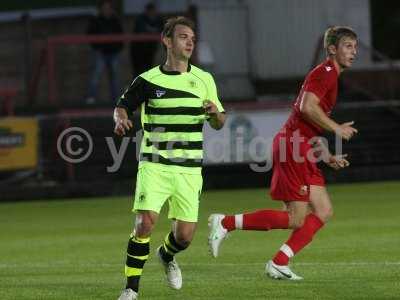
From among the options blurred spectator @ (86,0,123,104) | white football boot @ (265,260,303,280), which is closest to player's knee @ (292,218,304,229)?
white football boot @ (265,260,303,280)

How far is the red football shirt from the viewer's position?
36.9 ft

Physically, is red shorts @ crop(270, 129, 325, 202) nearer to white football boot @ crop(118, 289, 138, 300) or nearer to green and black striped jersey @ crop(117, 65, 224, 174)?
green and black striped jersey @ crop(117, 65, 224, 174)

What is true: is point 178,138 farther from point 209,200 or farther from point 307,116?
point 209,200

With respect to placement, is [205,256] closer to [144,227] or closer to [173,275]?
[173,275]

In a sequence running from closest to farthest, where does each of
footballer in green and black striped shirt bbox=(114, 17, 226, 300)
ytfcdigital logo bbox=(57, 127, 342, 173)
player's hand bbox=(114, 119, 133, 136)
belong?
player's hand bbox=(114, 119, 133, 136), footballer in green and black striped shirt bbox=(114, 17, 226, 300), ytfcdigital logo bbox=(57, 127, 342, 173)

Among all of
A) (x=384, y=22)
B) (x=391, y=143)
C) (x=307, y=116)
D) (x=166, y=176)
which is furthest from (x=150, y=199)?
(x=384, y=22)

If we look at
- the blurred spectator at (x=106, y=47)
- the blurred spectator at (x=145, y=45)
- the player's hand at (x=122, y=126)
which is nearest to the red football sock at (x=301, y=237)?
the player's hand at (x=122, y=126)

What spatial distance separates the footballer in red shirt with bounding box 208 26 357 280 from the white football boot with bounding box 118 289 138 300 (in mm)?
1598

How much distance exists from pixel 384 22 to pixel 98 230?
63.0 feet

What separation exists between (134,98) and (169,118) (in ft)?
1.10

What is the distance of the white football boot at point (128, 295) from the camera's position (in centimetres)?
1001

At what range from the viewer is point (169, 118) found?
1050cm

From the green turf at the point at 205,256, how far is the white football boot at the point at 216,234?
0.28 m

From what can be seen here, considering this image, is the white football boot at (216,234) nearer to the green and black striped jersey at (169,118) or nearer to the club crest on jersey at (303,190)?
the club crest on jersey at (303,190)
